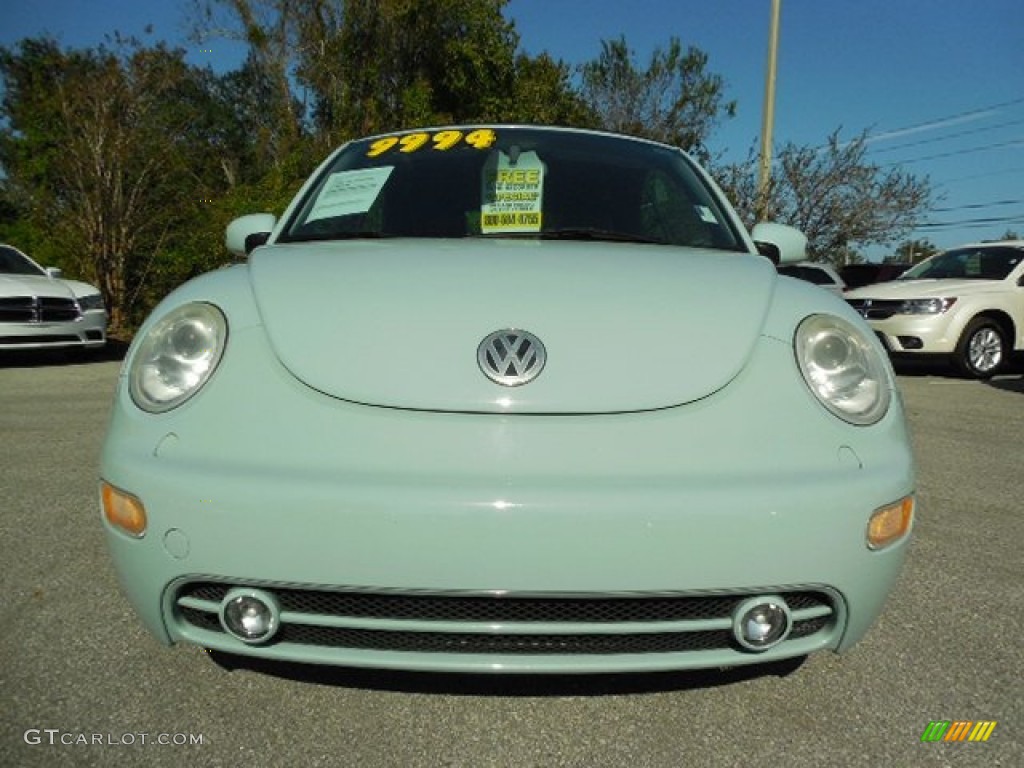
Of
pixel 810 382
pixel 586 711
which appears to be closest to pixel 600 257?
pixel 810 382

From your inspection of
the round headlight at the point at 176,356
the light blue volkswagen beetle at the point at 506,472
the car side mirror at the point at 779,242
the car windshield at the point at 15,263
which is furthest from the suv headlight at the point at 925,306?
the car windshield at the point at 15,263

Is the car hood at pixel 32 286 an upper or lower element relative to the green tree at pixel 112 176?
lower

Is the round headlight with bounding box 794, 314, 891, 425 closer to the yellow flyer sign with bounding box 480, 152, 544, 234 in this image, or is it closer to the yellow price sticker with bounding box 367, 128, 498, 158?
the yellow flyer sign with bounding box 480, 152, 544, 234

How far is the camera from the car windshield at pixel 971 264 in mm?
9047

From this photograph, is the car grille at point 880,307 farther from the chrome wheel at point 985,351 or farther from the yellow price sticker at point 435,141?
the yellow price sticker at point 435,141

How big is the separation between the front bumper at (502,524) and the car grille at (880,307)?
800 cm

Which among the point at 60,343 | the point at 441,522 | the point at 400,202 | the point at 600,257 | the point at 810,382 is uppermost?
the point at 400,202

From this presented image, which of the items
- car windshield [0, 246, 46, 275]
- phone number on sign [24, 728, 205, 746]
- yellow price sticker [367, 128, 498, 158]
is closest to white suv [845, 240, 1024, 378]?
yellow price sticker [367, 128, 498, 158]

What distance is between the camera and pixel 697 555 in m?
1.42

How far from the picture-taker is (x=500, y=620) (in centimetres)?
148

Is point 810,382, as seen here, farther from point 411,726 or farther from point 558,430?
point 411,726

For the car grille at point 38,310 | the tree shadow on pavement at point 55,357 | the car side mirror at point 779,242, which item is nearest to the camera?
the car side mirror at point 779,242

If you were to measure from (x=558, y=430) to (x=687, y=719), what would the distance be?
2.52ft

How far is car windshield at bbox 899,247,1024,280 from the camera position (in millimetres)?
9047
